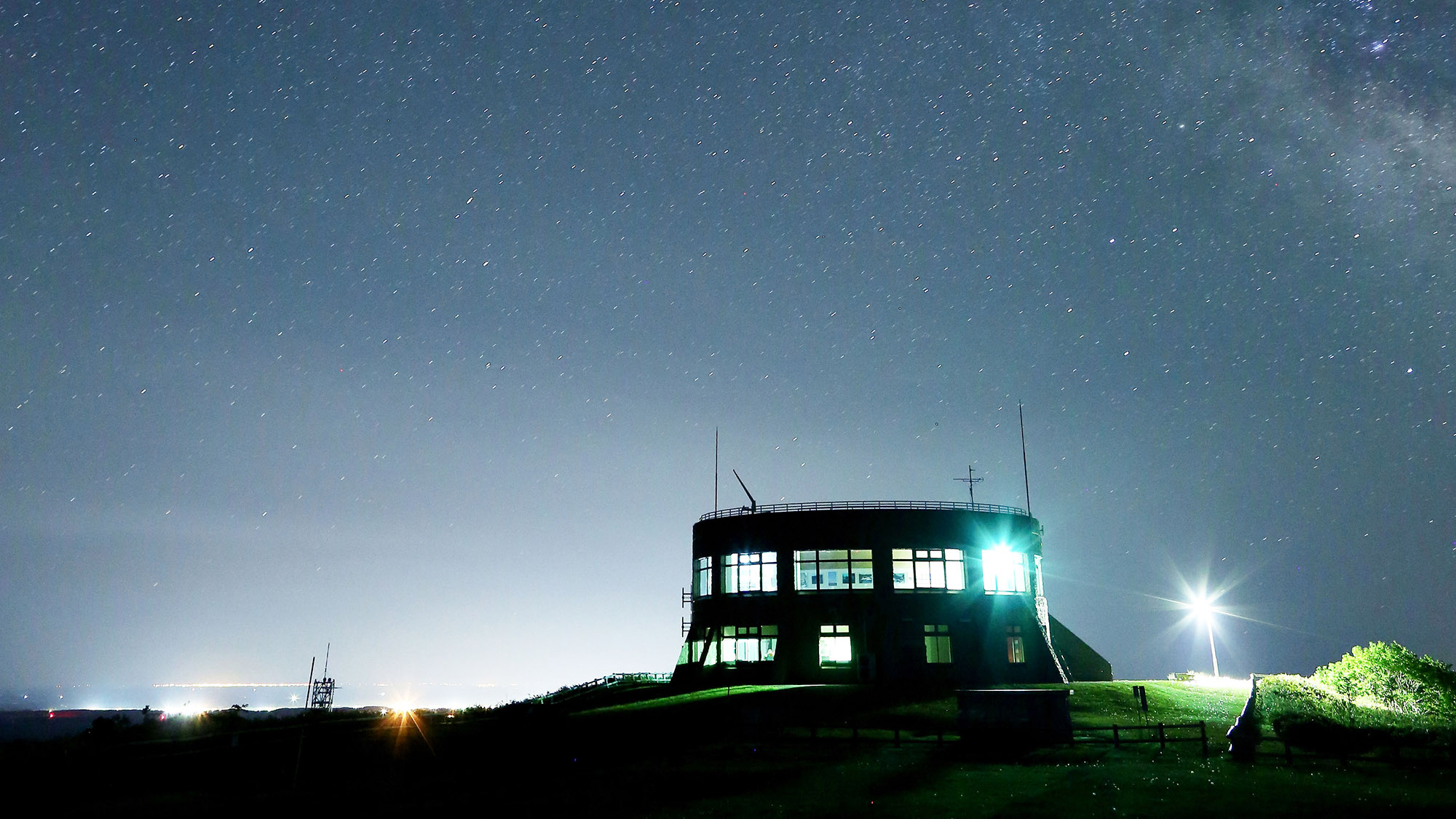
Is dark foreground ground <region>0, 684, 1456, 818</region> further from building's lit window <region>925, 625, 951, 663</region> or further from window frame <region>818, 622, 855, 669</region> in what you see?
building's lit window <region>925, 625, 951, 663</region>

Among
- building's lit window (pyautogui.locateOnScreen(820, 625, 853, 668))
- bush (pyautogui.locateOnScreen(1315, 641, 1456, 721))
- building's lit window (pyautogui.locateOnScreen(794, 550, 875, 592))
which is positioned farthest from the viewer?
building's lit window (pyautogui.locateOnScreen(794, 550, 875, 592))

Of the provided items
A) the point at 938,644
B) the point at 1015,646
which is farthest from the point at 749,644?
the point at 1015,646

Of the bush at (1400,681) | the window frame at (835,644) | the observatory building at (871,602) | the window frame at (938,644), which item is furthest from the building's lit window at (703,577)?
the bush at (1400,681)

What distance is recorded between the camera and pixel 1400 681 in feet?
→ 107

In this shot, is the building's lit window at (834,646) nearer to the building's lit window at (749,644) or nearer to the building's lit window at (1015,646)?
the building's lit window at (749,644)

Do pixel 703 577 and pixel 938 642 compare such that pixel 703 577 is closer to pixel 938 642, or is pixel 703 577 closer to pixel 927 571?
pixel 927 571

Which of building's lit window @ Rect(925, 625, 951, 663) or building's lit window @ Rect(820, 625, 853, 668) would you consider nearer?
building's lit window @ Rect(820, 625, 853, 668)

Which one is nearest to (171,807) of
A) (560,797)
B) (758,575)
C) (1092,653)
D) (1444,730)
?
(560,797)

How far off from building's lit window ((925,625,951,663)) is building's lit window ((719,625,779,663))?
27.7 feet

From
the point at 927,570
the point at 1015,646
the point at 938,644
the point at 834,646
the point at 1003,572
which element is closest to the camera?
the point at 834,646

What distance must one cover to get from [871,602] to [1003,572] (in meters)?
8.69

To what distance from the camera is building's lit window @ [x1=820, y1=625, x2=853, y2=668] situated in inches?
2014

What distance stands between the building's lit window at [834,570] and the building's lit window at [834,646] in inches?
88.6

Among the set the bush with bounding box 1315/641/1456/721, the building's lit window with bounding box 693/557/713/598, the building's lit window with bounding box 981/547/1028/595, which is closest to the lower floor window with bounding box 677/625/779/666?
the building's lit window with bounding box 693/557/713/598
